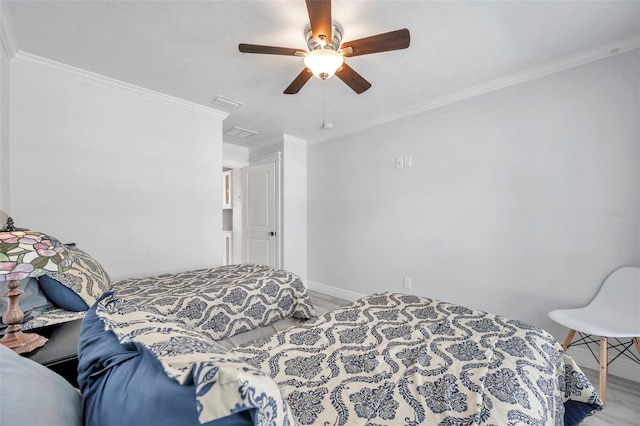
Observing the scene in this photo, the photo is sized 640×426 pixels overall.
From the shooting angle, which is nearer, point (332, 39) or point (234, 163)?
A: point (332, 39)

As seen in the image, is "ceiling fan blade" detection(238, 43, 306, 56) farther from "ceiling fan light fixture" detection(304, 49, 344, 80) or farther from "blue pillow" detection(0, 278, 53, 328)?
"blue pillow" detection(0, 278, 53, 328)

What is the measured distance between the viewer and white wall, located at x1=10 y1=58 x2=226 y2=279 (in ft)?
7.20

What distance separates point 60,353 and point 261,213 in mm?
3555

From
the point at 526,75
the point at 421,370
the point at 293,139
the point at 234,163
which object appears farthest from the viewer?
the point at 234,163

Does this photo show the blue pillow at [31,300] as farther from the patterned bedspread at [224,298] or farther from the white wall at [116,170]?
the white wall at [116,170]

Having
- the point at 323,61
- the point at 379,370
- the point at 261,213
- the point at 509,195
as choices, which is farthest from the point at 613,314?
the point at 261,213

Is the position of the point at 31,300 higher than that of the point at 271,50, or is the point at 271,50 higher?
the point at 271,50

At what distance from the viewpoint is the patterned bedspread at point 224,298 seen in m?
1.74

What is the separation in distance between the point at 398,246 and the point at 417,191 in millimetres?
714

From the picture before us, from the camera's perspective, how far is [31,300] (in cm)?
129

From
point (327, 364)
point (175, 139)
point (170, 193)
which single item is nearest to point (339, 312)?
point (327, 364)

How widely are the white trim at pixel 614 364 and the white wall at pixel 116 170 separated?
361 cm

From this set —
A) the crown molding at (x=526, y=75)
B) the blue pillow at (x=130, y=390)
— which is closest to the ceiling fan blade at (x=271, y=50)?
the blue pillow at (x=130, y=390)

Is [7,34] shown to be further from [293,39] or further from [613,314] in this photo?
[613,314]
